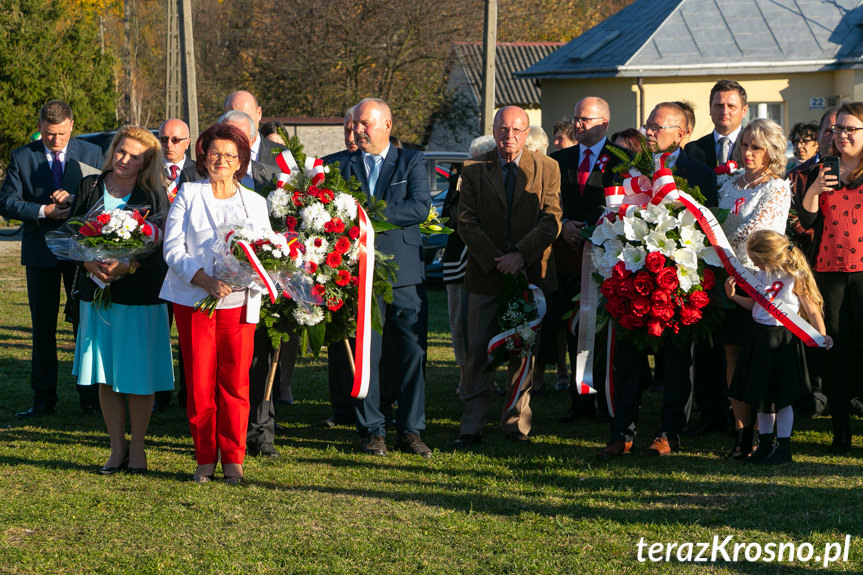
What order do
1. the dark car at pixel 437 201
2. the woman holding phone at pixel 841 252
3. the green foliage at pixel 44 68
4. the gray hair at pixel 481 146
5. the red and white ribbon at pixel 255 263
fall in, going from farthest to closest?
the green foliage at pixel 44 68 → the dark car at pixel 437 201 → the gray hair at pixel 481 146 → the woman holding phone at pixel 841 252 → the red and white ribbon at pixel 255 263

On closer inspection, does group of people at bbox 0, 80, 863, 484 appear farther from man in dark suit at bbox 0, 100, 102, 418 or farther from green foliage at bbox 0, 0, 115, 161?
green foliage at bbox 0, 0, 115, 161

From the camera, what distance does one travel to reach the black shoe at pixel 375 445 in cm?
690

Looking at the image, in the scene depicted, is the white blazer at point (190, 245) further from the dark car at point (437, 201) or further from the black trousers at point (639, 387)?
the dark car at point (437, 201)

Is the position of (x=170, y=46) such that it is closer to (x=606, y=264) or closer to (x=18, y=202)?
(x=18, y=202)

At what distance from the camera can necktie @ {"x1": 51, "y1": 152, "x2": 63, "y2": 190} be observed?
8305 millimetres

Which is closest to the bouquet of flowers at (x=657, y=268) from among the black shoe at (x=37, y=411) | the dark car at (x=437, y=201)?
the black shoe at (x=37, y=411)

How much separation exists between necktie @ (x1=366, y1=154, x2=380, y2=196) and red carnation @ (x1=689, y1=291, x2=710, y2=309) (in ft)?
7.24

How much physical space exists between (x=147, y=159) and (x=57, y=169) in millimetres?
2156

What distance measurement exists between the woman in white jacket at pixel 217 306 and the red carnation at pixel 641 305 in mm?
2302

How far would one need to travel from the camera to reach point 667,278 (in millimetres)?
6367

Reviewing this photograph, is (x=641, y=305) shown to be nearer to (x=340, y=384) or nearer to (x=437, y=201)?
(x=340, y=384)

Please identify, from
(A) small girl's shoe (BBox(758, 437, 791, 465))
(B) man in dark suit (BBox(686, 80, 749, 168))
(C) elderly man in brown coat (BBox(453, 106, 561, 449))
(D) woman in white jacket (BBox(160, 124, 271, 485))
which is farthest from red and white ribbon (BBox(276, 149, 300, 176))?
(A) small girl's shoe (BBox(758, 437, 791, 465))

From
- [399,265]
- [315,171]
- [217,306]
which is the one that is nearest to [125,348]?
[217,306]

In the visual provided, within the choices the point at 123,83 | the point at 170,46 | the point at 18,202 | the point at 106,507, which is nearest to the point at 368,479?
the point at 106,507
